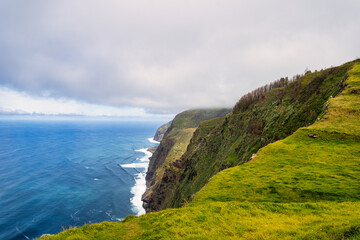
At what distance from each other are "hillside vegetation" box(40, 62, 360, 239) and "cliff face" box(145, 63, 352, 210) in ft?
23.1

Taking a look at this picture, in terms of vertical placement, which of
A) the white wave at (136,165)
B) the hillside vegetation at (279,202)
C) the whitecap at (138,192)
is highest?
the hillside vegetation at (279,202)

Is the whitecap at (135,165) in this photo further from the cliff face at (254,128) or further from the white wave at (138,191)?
the cliff face at (254,128)

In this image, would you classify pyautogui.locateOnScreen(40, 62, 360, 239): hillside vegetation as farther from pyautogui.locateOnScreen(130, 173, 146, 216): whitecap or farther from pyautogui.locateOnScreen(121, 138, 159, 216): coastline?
pyautogui.locateOnScreen(130, 173, 146, 216): whitecap

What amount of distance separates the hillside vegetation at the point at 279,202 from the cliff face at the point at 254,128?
277 inches

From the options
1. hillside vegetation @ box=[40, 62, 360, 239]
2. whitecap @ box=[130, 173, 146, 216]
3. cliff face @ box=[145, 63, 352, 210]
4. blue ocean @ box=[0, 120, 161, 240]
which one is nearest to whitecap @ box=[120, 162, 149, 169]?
blue ocean @ box=[0, 120, 161, 240]

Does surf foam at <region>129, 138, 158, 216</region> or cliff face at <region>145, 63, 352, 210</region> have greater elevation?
cliff face at <region>145, 63, 352, 210</region>

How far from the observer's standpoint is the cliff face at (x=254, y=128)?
3969cm

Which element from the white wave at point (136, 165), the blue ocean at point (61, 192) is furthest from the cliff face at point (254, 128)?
the white wave at point (136, 165)

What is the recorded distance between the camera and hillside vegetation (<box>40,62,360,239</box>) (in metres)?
10.0

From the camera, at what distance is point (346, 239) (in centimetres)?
691

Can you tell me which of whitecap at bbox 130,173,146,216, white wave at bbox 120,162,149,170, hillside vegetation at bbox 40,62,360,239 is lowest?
whitecap at bbox 130,173,146,216

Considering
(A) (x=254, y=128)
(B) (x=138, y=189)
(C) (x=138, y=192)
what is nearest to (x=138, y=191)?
(C) (x=138, y=192)

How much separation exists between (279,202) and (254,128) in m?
46.5

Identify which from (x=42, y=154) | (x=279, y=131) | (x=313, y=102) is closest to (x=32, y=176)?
(x=42, y=154)
